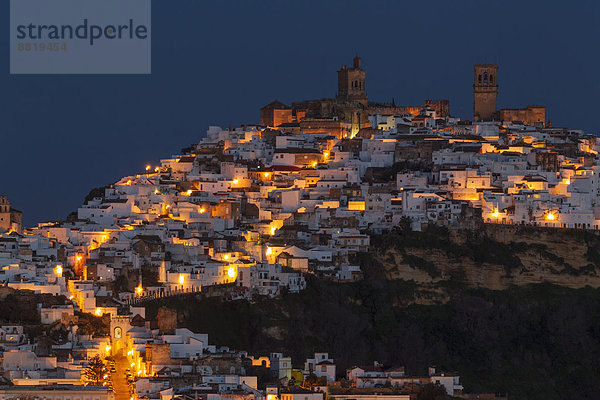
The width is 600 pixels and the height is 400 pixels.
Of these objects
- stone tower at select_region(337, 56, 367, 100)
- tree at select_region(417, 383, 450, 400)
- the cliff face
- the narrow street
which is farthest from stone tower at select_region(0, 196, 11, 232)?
stone tower at select_region(337, 56, 367, 100)

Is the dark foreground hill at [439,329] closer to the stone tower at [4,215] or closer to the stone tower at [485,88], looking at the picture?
the stone tower at [4,215]

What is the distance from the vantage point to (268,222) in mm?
60094

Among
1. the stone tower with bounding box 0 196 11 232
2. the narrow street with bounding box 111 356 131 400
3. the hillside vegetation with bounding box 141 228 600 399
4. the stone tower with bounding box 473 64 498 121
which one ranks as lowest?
the narrow street with bounding box 111 356 131 400

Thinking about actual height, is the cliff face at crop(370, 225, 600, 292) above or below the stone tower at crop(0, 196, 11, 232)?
below

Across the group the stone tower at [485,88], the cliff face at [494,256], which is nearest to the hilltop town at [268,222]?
the stone tower at [485,88]

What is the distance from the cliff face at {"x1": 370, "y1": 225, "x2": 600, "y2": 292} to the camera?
2328 inches

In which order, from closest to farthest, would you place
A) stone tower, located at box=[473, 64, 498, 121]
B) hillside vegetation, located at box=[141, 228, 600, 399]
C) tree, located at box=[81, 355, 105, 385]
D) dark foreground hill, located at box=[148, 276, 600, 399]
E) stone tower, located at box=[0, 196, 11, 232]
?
tree, located at box=[81, 355, 105, 385], dark foreground hill, located at box=[148, 276, 600, 399], hillside vegetation, located at box=[141, 228, 600, 399], stone tower, located at box=[0, 196, 11, 232], stone tower, located at box=[473, 64, 498, 121]

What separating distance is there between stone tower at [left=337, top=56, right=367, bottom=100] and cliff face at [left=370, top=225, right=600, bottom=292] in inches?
659

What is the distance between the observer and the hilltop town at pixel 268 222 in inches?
1868

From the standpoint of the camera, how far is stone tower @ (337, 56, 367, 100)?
76.1 m

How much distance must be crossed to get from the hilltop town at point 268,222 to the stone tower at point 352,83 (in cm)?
7

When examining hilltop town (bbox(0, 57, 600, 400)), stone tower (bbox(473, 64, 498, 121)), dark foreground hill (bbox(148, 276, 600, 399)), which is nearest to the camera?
hilltop town (bbox(0, 57, 600, 400))

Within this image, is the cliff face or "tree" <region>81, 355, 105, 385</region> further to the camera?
the cliff face

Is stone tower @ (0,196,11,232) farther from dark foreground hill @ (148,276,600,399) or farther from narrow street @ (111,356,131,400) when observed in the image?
narrow street @ (111,356,131,400)
